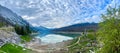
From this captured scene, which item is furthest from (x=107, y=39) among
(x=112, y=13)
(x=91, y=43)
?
(x=91, y=43)

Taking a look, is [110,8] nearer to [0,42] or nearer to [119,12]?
[119,12]

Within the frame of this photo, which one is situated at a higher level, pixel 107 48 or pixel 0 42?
pixel 0 42

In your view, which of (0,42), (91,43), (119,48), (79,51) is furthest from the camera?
(91,43)

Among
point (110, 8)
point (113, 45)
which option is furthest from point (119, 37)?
point (110, 8)

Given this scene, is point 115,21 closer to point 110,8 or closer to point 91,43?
point 110,8

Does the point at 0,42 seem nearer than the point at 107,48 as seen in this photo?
No

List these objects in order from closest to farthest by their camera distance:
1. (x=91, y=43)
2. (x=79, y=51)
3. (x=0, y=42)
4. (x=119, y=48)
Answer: (x=119, y=48) → (x=0, y=42) → (x=79, y=51) → (x=91, y=43)

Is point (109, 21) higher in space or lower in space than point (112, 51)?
higher

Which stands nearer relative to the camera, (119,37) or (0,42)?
(119,37)
